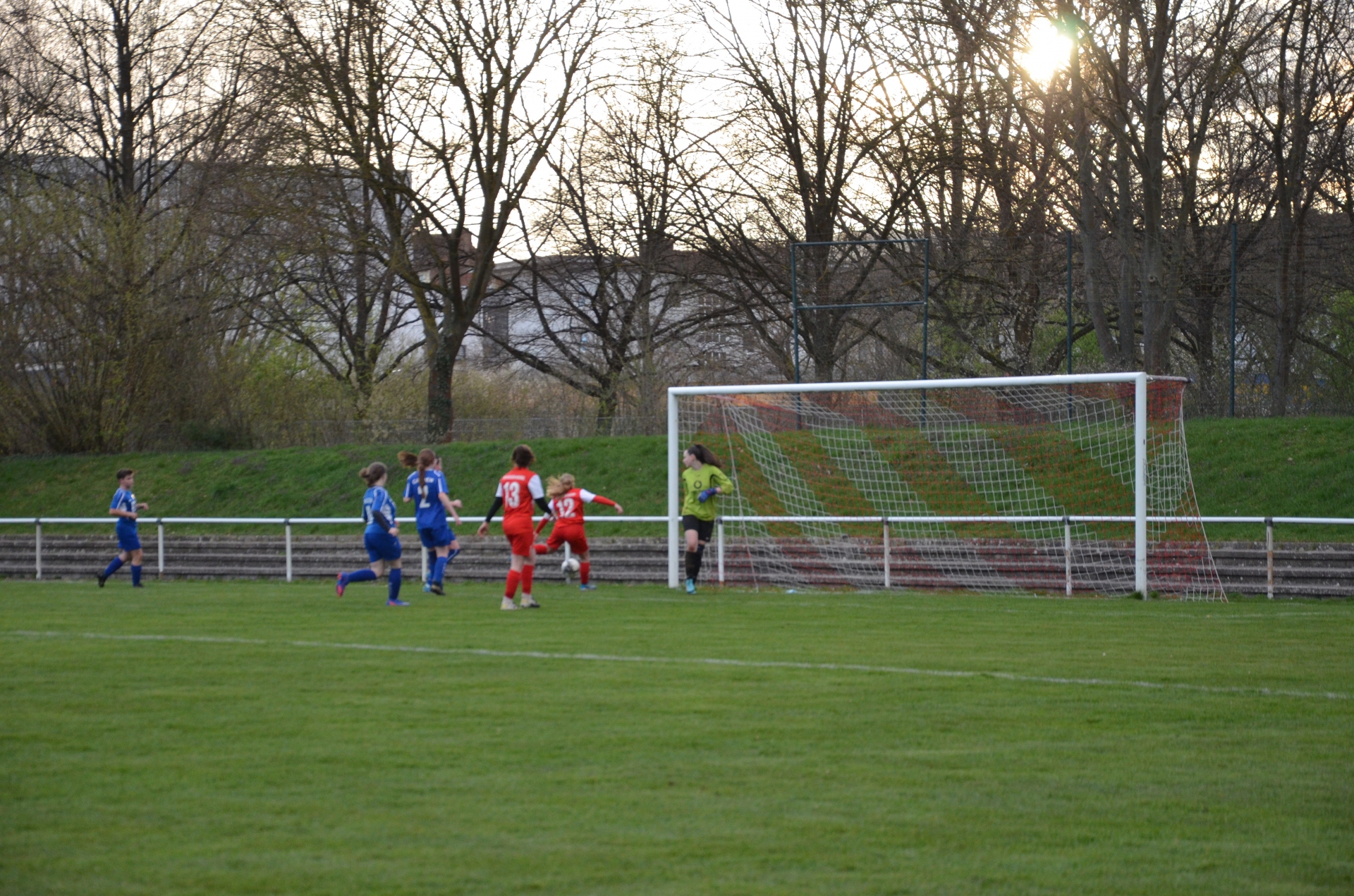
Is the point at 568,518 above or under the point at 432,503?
under

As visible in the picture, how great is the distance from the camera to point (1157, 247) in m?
25.8

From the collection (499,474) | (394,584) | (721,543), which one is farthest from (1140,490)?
(499,474)

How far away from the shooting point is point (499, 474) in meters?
28.5

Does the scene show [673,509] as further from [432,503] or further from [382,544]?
[382,544]

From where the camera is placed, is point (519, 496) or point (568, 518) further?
point (568, 518)

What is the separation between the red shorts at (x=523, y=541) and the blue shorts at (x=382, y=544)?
153cm

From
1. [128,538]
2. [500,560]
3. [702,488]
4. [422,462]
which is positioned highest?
[422,462]

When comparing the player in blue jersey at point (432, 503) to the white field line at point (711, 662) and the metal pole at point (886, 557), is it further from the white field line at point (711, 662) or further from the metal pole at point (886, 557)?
the metal pole at point (886, 557)

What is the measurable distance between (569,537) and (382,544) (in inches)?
124

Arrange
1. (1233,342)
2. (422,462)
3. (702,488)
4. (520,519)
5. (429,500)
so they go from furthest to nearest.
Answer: (1233,342) → (702,488) → (429,500) → (422,462) → (520,519)

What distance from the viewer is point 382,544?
1583 centimetres

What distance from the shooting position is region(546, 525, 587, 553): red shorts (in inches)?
725

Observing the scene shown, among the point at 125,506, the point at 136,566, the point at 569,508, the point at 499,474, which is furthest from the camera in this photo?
the point at 499,474

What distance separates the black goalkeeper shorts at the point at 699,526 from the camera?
18.1 m
